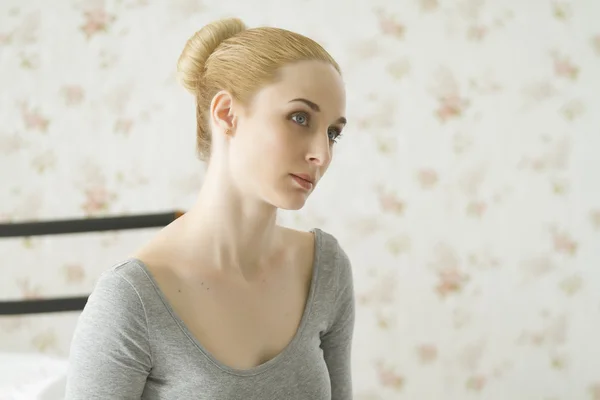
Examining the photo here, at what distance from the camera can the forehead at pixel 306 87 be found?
79 centimetres

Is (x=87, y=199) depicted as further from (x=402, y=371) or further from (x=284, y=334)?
(x=284, y=334)

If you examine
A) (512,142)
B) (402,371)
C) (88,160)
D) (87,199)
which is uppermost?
(512,142)

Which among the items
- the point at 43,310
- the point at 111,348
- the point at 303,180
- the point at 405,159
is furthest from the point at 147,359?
the point at 405,159

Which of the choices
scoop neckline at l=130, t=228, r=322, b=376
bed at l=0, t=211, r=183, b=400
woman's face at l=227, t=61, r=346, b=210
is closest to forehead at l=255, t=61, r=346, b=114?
woman's face at l=227, t=61, r=346, b=210

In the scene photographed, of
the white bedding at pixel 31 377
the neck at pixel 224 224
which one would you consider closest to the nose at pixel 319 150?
the neck at pixel 224 224

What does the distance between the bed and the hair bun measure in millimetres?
487

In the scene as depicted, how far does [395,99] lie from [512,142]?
1.24ft

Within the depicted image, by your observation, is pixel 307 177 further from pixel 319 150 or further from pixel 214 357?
pixel 214 357

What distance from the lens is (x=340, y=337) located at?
0.99 metres

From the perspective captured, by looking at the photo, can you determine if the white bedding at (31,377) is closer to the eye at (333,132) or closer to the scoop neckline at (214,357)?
the scoop neckline at (214,357)

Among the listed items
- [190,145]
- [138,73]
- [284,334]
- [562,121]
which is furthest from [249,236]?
[562,121]

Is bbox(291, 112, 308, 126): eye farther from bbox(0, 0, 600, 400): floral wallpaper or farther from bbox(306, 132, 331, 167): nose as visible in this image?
bbox(0, 0, 600, 400): floral wallpaper

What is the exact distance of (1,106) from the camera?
6.21 feet

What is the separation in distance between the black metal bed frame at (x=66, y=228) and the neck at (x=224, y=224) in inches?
18.9
